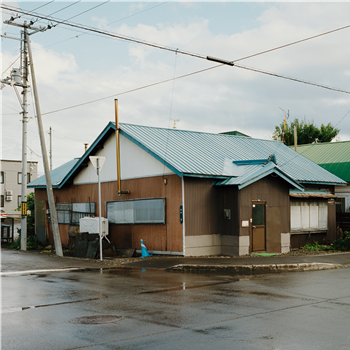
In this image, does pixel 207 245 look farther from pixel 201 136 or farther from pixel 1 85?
pixel 1 85

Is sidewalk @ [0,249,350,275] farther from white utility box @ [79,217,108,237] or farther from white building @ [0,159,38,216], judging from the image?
white building @ [0,159,38,216]

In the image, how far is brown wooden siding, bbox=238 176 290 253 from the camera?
17.8 metres

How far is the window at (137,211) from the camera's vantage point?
18.4m

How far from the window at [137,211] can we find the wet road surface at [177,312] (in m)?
5.47

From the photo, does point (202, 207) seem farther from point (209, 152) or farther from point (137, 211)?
point (209, 152)

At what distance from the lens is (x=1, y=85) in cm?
2364

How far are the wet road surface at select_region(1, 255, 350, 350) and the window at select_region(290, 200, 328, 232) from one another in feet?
24.6

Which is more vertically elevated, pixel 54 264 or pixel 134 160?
pixel 134 160

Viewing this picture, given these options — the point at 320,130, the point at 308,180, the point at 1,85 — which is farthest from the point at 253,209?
the point at 320,130

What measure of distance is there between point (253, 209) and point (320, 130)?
149 feet

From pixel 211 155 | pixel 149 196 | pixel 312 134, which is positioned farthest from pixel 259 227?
pixel 312 134

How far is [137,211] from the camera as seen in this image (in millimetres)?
19469

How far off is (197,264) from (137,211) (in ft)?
18.0

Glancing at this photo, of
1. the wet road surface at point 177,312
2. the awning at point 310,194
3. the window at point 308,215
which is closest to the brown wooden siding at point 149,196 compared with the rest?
the wet road surface at point 177,312
